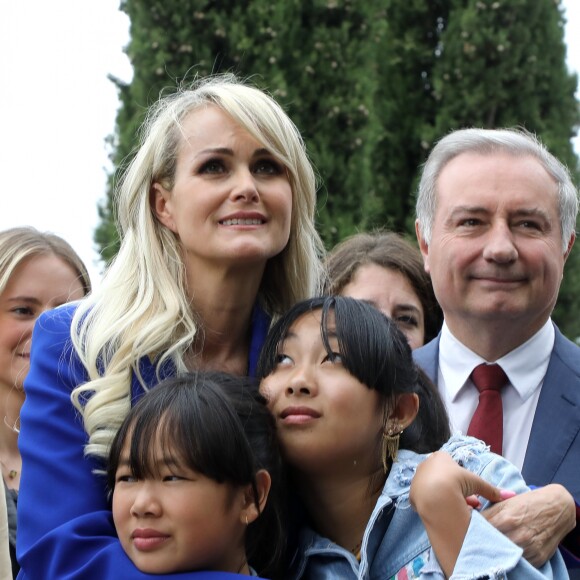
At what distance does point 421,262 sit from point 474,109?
6.46m

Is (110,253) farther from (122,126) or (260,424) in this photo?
(260,424)

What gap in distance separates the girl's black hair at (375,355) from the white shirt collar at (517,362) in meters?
0.92

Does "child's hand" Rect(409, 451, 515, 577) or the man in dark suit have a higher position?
the man in dark suit

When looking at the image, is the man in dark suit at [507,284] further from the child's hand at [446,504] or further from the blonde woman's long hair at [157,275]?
the child's hand at [446,504]

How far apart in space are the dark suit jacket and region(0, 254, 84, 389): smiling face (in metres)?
1.97

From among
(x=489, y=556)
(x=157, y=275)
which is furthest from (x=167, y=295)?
(x=489, y=556)

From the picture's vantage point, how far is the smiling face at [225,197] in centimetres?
348

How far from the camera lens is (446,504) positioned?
2824 millimetres

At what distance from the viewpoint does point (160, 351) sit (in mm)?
3389

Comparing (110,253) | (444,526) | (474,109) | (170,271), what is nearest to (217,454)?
(444,526)

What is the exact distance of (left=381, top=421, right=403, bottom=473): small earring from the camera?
320 centimetres

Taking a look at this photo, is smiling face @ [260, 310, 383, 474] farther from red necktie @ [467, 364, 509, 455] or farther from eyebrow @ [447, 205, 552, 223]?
eyebrow @ [447, 205, 552, 223]

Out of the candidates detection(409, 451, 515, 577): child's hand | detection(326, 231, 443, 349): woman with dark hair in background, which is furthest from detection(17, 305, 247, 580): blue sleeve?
detection(326, 231, 443, 349): woman with dark hair in background

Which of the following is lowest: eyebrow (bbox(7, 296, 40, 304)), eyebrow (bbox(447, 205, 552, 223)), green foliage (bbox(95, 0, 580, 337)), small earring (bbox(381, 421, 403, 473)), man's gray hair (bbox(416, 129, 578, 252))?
small earring (bbox(381, 421, 403, 473))
